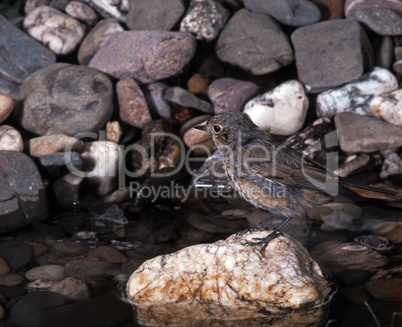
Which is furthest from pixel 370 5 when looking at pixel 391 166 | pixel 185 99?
pixel 185 99

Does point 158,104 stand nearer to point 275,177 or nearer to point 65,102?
point 65,102

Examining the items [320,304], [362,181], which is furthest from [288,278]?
A: [362,181]

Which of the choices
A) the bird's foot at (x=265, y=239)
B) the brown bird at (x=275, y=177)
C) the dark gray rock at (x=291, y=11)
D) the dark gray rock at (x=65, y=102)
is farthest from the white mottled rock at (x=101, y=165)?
the dark gray rock at (x=291, y=11)

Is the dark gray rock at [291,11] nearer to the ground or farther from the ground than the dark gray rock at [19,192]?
farther from the ground

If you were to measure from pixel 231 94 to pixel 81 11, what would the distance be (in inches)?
112

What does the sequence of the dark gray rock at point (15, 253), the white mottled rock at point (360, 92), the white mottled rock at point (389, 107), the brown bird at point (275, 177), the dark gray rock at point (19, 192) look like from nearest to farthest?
1. the brown bird at point (275, 177)
2. the dark gray rock at point (15, 253)
3. the dark gray rock at point (19, 192)
4. the white mottled rock at point (389, 107)
5. the white mottled rock at point (360, 92)

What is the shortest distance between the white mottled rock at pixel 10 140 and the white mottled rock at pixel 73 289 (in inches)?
90.4

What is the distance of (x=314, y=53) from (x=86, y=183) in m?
3.56

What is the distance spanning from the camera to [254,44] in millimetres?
7020

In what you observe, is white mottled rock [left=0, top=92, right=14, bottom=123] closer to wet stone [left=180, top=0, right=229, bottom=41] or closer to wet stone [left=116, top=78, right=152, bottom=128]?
wet stone [left=116, top=78, right=152, bottom=128]

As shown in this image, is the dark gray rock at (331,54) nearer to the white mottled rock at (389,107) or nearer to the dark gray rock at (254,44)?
the dark gray rock at (254,44)

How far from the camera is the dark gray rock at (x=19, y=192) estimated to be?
5.26 meters

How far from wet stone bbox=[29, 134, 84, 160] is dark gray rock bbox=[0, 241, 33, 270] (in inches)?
53.7

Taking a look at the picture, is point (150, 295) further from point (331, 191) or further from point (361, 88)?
point (361, 88)
